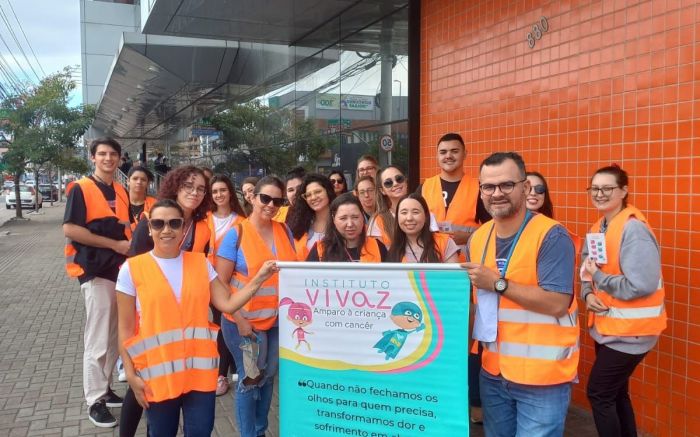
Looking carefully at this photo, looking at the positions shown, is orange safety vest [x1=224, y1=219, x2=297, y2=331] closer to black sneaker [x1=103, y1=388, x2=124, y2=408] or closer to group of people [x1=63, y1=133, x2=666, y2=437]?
group of people [x1=63, y1=133, x2=666, y2=437]

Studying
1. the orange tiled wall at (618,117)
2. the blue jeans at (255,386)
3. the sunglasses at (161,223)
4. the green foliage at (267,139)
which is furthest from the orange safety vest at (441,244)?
the green foliage at (267,139)

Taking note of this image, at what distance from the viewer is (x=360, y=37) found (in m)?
9.12

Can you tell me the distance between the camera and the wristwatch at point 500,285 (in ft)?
8.32

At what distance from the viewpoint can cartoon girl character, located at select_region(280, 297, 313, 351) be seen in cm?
306

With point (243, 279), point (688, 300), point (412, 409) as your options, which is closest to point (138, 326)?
point (243, 279)

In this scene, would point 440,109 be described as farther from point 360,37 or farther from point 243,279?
point 243,279

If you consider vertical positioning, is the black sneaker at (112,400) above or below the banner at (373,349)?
below

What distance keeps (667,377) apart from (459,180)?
81.8 inches

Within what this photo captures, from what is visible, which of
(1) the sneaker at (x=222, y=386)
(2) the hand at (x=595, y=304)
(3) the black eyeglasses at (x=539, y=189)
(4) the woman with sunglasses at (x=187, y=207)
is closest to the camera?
(2) the hand at (x=595, y=304)

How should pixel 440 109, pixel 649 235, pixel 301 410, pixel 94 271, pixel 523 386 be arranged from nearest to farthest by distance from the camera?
pixel 523 386 → pixel 301 410 → pixel 649 235 → pixel 94 271 → pixel 440 109

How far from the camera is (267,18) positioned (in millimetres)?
10180

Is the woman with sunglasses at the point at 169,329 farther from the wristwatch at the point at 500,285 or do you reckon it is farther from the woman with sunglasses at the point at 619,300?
the woman with sunglasses at the point at 619,300

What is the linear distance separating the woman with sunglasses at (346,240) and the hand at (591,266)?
1.27m

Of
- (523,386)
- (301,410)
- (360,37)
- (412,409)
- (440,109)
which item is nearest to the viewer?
(523,386)
